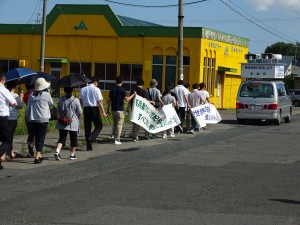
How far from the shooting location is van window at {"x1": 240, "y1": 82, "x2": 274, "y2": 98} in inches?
1016

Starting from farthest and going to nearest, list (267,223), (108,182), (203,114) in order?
(203,114) → (108,182) → (267,223)

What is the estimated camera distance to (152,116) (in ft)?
61.3

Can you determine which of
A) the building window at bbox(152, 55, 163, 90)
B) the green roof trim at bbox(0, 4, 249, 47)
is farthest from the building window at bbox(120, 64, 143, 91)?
the green roof trim at bbox(0, 4, 249, 47)

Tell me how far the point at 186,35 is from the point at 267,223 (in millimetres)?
33217

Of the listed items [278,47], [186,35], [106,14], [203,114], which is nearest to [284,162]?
[203,114]

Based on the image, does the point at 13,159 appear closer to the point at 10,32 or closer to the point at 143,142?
the point at 143,142

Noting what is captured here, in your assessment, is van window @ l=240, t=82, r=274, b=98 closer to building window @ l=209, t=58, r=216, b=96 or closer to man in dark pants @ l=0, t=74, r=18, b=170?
man in dark pants @ l=0, t=74, r=18, b=170

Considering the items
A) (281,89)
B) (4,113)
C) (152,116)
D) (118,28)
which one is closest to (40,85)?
(4,113)

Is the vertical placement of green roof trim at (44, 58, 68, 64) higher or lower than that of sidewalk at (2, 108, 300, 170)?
higher

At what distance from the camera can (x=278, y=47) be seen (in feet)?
456

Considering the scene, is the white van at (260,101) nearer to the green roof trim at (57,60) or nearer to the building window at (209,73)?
the building window at (209,73)

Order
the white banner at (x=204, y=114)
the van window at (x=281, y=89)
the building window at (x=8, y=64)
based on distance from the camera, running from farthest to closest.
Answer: the building window at (x=8, y=64) → the van window at (x=281, y=89) → the white banner at (x=204, y=114)

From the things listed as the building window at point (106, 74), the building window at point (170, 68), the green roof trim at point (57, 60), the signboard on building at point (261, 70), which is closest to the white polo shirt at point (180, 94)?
the signboard on building at point (261, 70)

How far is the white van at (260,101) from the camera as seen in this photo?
1006 inches
